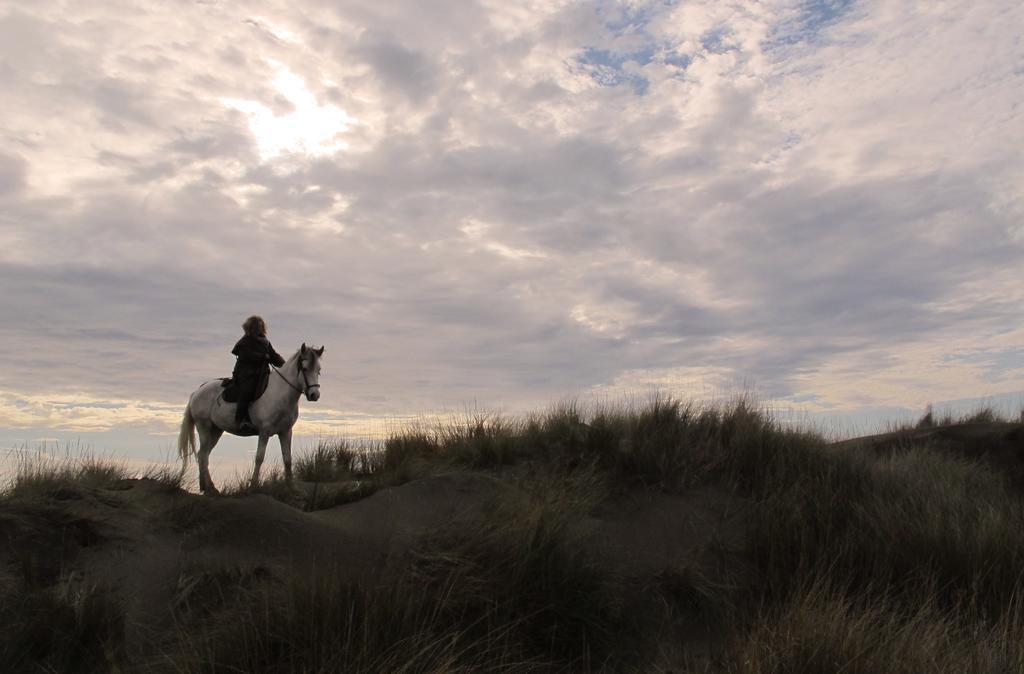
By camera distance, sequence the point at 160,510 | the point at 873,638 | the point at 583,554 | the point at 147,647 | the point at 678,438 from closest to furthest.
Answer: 1. the point at 873,638
2. the point at 147,647
3. the point at 583,554
4. the point at 160,510
5. the point at 678,438

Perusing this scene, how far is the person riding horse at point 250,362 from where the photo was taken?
1335 cm

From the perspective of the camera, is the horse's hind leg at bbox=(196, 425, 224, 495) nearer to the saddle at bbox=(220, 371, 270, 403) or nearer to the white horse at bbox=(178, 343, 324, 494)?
the white horse at bbox=(178, 343, 324, 494)

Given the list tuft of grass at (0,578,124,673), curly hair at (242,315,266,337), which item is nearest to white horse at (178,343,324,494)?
curly hair at (242,315,266,337)

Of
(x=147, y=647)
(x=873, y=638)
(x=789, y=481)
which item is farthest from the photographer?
(x=789, y=481)

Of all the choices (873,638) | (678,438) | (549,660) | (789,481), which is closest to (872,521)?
(789,481)

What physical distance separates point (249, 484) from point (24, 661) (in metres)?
4.62

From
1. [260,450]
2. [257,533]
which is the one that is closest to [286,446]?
[260,450]

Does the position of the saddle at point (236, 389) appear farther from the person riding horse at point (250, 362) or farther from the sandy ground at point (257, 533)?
the sandy ground at point (257, 533)

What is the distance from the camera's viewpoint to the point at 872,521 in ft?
28.3

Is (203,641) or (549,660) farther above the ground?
(203,641)

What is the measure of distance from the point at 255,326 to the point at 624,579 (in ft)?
28.6

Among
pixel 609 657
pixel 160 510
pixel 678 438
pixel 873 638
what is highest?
pixel 678 438

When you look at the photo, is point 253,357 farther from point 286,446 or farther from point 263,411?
point 286,446

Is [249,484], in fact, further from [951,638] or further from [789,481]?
[951,638]
